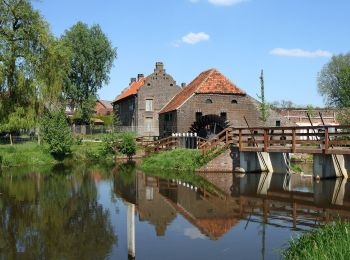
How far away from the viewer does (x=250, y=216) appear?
14.2 meters

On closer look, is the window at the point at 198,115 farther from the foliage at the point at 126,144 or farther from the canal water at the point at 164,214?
the canal water at the point at 164,214

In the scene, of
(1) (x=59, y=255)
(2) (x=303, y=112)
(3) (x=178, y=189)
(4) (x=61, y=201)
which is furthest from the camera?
(2) (x=303, y=112)

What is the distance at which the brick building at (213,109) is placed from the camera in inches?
1393

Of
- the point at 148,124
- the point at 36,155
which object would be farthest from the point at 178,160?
the point at 148,124

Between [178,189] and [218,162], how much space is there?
617cm

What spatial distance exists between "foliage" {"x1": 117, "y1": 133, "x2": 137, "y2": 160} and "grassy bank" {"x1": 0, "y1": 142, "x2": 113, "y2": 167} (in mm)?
1287

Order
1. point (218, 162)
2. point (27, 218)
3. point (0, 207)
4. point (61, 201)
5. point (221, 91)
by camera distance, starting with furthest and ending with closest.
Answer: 1. point (221, 91)
2. point (218, 162)
3. point (61, 201)
4. point (0, 207)
5. point (27, 218)

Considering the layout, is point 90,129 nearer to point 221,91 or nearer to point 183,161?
point 221,91

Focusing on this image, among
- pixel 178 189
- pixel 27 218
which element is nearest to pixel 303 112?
pixel 178 189

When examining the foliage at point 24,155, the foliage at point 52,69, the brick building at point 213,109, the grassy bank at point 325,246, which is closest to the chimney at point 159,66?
the brick building at point 213,109

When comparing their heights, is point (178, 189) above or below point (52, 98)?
below

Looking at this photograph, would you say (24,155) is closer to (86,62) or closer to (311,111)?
(86,62)

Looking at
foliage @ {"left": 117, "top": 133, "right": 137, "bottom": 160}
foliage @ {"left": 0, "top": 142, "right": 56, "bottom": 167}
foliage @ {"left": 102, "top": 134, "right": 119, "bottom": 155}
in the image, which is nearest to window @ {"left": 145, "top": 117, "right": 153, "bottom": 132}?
foliage @ {"left": 117, "top": 133, "right": 137, "bottom": 160}

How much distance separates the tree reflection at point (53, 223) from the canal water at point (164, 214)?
3 centimetres
